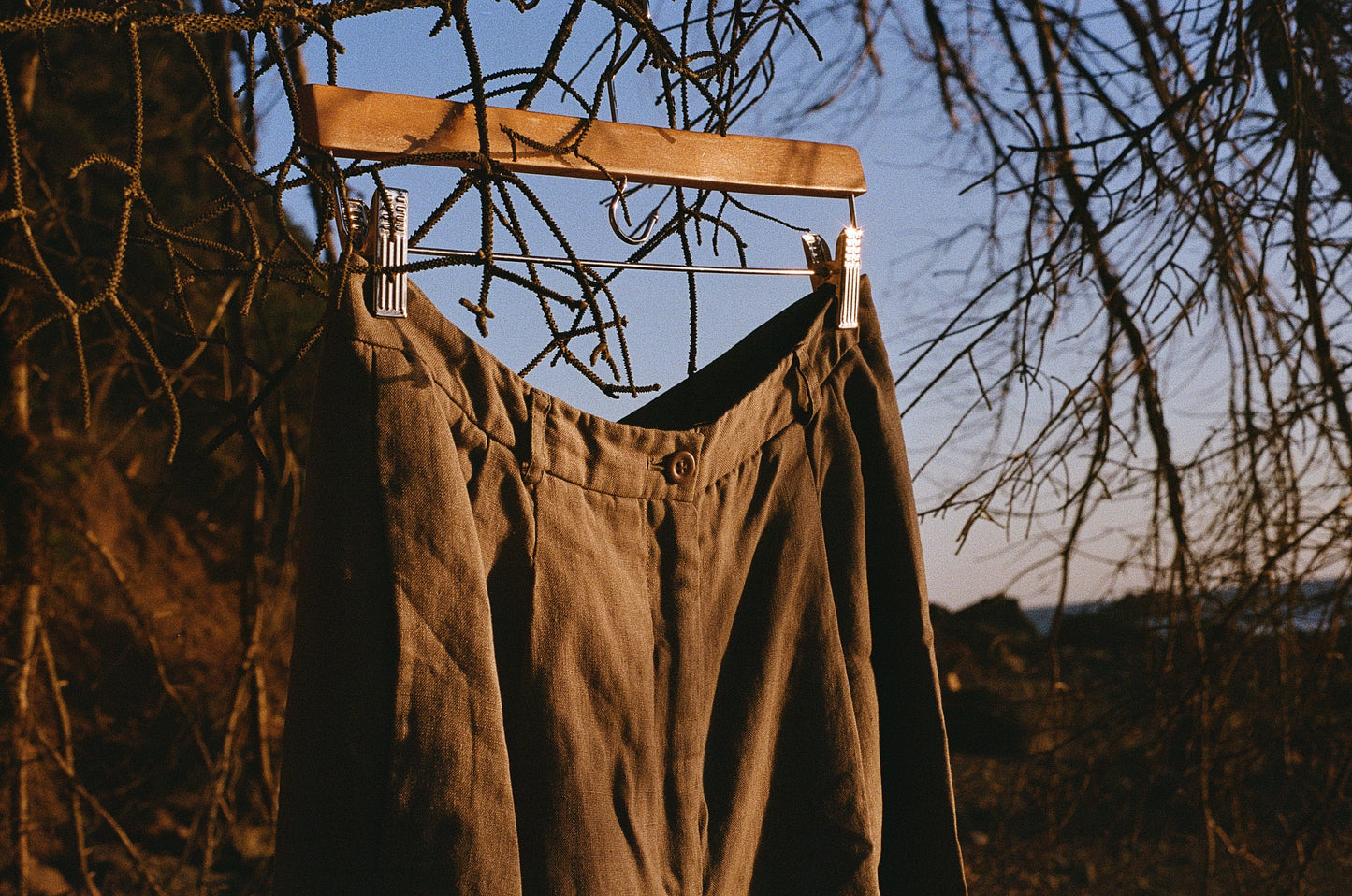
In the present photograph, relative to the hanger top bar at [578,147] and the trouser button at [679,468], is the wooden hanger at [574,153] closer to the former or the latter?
the hanger top bar at [578,147]

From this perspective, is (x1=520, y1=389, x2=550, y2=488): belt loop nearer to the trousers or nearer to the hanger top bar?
the trousers

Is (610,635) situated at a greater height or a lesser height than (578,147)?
lesser

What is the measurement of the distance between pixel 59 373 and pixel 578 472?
2269mm

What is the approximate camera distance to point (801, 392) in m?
0.86

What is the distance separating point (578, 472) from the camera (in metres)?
0.72

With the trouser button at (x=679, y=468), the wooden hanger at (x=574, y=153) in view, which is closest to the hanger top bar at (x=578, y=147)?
the wooden hanger at (x=574, y=153)

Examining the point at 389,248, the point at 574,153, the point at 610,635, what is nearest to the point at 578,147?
the point at 574,153

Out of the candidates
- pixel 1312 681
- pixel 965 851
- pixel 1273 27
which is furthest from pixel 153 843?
pixel 1273 27

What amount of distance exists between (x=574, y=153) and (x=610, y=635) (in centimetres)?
36

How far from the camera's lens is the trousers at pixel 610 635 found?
1.90 feet

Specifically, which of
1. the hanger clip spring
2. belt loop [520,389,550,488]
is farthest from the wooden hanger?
belt loop [520,389,550,488]

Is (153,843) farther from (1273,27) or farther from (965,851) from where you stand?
(1273,27)

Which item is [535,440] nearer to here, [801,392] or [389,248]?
[389,248]

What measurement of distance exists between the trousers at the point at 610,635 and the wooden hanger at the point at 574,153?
0.05 m
